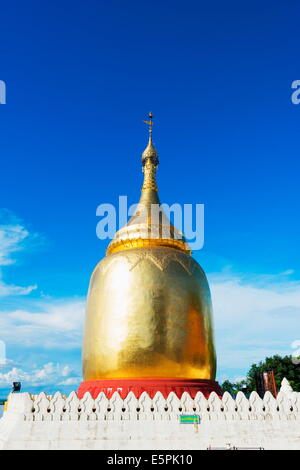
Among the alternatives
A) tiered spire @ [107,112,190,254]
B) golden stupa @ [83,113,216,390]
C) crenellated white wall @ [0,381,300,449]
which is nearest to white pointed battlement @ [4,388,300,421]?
crenellated white wall @ [0,381,300,449]

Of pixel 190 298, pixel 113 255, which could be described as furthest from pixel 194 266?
pixel 113 255

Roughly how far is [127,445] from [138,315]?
5.16m

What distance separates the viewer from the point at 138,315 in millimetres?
15320

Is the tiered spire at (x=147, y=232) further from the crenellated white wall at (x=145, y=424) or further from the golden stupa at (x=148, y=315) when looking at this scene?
the crenellated white wall at (x=145, y=424)

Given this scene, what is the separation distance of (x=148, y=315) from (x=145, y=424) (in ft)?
15.0

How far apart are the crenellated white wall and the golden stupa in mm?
2542

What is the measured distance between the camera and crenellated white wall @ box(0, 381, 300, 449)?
11281 millimetres

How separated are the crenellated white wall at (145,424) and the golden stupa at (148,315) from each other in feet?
8.34

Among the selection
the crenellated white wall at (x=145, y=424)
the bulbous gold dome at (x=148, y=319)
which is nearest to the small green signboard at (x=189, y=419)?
the crenellated white wall at (x=145, y=424)

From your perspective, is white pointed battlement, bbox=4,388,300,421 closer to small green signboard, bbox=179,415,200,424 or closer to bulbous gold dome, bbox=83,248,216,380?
small green signboard, bbox=179,415,200,424

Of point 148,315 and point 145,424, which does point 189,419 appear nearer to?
point 145,424

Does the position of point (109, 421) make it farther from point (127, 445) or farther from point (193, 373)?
point (193, 373)

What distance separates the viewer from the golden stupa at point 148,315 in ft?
48.2
